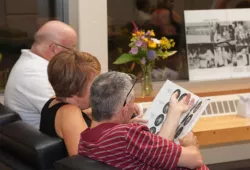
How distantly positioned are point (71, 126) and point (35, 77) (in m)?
0.87

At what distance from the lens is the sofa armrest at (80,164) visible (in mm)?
2131

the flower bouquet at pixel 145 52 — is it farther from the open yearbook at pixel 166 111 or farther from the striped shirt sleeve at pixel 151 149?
the striped shirt sleeve at pixel 151 149

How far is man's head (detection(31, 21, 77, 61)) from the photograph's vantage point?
11.5 feet

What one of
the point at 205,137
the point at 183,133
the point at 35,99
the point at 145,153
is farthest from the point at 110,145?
the point at 205,137

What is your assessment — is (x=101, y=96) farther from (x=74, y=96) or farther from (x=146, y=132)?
(x=74, y=96)

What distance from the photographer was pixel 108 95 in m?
2.26

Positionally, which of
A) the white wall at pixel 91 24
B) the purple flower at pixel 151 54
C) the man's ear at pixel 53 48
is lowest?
the purple flower at pixel 151 54

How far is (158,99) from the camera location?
9.06ft

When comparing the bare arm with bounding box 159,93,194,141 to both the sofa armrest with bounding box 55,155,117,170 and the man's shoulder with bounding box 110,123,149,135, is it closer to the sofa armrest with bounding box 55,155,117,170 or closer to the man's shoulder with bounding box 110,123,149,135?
the man's shoulder with bounding box 110,123,149,135

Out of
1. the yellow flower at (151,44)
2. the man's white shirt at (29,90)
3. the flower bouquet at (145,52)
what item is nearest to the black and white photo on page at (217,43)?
the flower bouquet at (145,52)

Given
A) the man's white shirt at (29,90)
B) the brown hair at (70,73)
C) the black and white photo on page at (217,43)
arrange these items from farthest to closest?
the black and white photo on page at (217,43) → the man's white shirt at (29,90) → the brown hair at (70,73)

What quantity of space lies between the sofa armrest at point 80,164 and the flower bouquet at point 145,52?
1878 mm

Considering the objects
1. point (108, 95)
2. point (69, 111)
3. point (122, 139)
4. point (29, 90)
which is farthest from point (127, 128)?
point (29, 90)

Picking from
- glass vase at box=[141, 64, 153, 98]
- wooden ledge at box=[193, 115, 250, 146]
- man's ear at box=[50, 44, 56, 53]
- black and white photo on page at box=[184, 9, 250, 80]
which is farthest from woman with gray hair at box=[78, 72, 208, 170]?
black and white photo on page at box=[184, 9, 250, 80]
